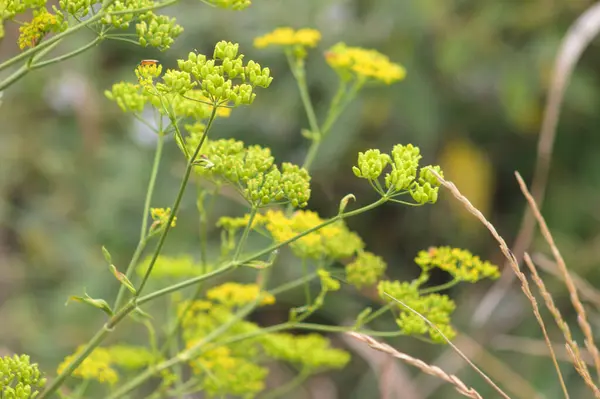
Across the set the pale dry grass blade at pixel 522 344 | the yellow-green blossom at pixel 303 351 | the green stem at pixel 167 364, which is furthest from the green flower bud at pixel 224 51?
the pale dry grass blade at pixel 522 344

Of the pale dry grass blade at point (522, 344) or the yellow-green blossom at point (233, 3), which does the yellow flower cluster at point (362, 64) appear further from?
the pale dry grass blade at point (522, 344)

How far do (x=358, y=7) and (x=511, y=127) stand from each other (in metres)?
0.69

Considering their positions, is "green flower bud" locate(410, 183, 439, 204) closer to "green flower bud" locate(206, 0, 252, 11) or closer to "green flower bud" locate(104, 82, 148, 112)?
"green flower bud" locate(206, 0, 252, 11)

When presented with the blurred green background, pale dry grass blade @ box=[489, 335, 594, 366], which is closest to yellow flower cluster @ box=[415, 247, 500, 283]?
pale dry grass blade @ box=[489, 335, 594, 366]

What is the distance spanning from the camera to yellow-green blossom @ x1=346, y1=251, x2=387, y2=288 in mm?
868

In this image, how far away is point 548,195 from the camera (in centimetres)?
253

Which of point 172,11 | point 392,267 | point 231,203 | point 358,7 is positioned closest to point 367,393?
point 392,267

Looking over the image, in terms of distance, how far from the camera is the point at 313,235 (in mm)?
878

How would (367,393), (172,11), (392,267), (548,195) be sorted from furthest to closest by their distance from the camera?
(172,11) → (392,267) → (548,195) → (367,393)

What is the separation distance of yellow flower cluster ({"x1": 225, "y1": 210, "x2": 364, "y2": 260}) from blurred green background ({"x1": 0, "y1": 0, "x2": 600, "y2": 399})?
1.21 m

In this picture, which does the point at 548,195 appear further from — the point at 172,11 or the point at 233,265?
the point at 233,265

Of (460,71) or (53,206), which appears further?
(53,206)

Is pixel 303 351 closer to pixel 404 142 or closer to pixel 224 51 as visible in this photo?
pixel 224 51

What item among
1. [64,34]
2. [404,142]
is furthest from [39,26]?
[404,142]
